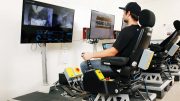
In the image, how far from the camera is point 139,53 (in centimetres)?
242

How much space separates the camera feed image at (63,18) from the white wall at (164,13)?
15.0 ft

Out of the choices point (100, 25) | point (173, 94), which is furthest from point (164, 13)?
point (173, 94)

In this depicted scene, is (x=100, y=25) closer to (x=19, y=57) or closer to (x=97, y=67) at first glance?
(x=97, y=67)

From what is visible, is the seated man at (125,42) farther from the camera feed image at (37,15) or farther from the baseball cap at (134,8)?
the camera feed image at (37,15)

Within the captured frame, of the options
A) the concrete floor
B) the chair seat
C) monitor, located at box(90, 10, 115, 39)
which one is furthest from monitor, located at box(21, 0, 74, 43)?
the concrete floor

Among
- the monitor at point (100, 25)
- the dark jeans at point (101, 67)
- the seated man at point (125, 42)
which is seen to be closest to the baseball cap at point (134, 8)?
the seated man at point (125, 42)

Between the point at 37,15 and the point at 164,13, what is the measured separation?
5530 mm

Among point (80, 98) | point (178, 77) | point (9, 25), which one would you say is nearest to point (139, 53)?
point (80, 98)

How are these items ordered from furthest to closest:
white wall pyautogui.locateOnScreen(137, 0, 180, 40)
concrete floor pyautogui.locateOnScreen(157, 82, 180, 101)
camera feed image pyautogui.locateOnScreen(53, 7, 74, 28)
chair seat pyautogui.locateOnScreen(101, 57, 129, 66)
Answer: white wall pyautogui.locateOnScreen(137, 0, 180, 40)
concrete floor pyautogui.locateOnScreen(157, 82, 180, 101)
camera feed image pyautogui.locateOnScreen(53, 7, 74, 28)
chair seat pyautogui.locateOnScreen(101, 57, 129, 66)

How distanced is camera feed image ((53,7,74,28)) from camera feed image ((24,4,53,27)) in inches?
4.2

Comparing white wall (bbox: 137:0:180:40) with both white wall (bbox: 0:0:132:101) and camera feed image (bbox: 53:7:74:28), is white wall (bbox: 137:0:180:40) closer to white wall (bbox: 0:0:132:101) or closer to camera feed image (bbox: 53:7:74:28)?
white wall (bbox: 0:0:132:101)

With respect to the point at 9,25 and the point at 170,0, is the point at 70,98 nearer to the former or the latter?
the point at 9,25

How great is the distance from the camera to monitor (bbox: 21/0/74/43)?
8.61 feet

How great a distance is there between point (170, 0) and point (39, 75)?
552cm
